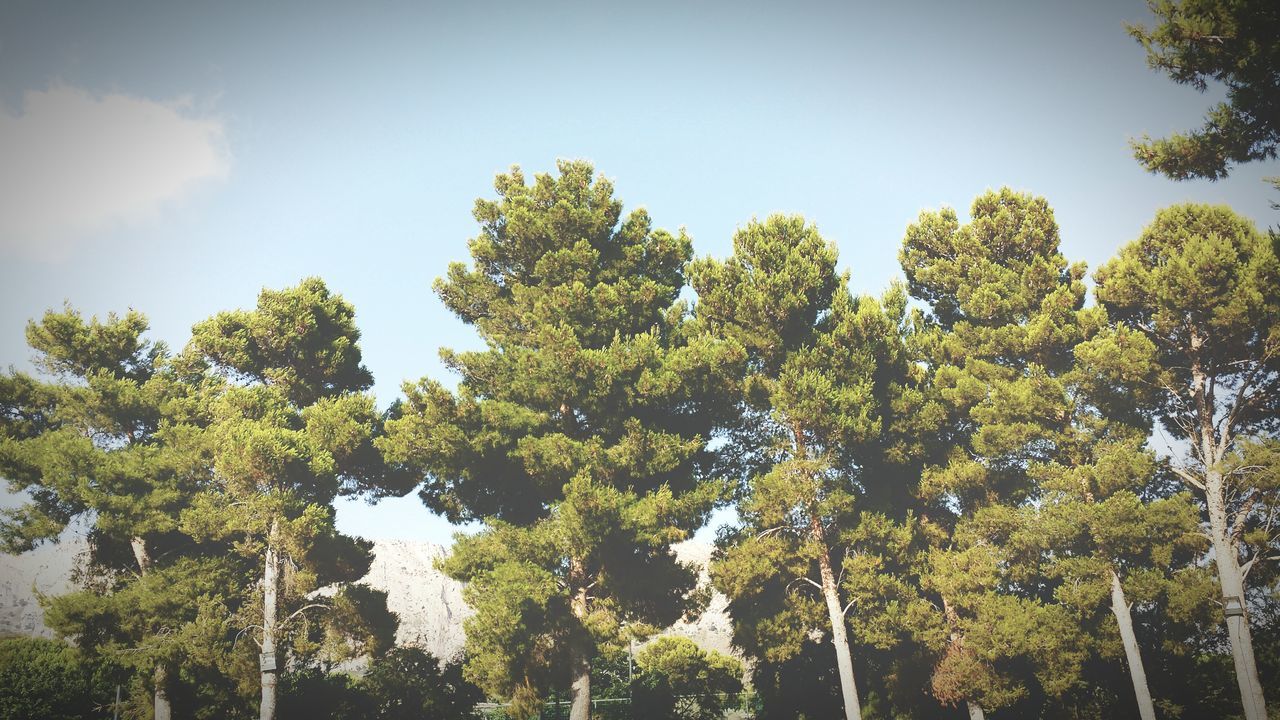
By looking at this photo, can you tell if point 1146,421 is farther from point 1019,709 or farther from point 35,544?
point 35,544

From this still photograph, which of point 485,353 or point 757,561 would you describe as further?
point 485,353

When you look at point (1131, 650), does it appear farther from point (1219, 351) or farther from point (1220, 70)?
point (1220, 70)

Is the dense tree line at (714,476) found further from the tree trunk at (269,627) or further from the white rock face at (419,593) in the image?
the white rock face at (419,593)

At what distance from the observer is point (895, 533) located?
62.7 ft

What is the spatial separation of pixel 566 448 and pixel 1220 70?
46.1 ft

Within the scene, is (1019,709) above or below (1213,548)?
below

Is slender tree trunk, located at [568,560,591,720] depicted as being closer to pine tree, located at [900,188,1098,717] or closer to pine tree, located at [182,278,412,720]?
pine tree, located at [182,278,412,720]

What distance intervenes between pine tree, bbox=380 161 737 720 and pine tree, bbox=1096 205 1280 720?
1310 centimetres

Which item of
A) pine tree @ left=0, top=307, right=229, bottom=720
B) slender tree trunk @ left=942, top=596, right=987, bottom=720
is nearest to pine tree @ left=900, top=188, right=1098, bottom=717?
slender tree trunk @ left=942, top=596, right=987, bottom=720

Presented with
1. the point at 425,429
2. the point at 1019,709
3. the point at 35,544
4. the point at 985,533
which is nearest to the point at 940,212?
the point at 985,533

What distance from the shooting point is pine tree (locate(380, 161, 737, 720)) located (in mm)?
16219

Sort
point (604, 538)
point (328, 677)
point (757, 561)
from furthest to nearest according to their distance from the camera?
1. point (328, 677)
2. point (757, 561)
3. point (604, 538)

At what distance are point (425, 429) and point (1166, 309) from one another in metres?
20.9

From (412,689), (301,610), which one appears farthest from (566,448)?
(412,689)
